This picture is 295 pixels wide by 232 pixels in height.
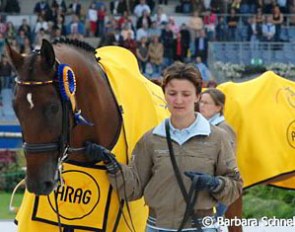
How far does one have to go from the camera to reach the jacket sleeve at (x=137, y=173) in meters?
4.18

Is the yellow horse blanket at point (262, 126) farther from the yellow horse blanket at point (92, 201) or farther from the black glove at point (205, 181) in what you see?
the black glove at point (205, 181)

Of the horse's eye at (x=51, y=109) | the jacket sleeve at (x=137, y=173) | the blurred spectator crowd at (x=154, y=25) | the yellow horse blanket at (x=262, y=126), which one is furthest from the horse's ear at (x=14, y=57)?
the blurred spectator crowd at (x=154, y=25)

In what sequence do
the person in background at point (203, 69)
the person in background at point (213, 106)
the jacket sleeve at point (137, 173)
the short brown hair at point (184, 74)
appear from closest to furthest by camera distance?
the short brown hair at point (184, 74) → the jacket sleeve at point (137, 173) → the person in background at point (213, 106) → the person in background at point (203, 69)

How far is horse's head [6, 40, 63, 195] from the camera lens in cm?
419

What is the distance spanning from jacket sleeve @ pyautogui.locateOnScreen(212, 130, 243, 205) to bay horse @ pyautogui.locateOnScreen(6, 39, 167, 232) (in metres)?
0.76

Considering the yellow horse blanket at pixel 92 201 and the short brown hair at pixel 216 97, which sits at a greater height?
the short brown hair at pixel 216 97

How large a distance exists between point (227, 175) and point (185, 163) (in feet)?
0.66

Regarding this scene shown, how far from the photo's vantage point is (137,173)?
13.9ft

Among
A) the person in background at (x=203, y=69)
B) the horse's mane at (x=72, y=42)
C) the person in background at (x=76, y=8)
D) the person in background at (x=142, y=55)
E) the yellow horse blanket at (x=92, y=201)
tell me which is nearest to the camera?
the yellow horse blanket at (x=92, y=201)

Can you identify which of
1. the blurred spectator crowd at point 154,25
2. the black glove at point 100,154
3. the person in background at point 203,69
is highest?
the black glove at point 100,154

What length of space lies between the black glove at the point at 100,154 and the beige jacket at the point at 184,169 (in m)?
0.43

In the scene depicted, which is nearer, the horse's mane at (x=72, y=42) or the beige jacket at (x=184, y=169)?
the beige jacket at (x=184, y=169)

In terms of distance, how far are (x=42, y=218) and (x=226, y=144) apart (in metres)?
1.25

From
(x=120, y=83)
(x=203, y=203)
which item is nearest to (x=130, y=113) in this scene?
(x=120, y=83)
